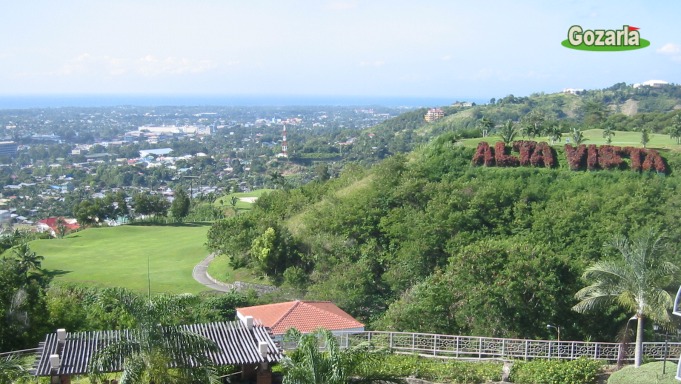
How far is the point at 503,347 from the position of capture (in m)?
15.5

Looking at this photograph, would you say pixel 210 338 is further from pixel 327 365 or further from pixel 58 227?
pixel 58 227

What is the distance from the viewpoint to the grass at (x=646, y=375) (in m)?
12.0

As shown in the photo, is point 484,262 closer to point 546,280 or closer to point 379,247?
point 546,280

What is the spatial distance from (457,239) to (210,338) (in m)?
16.8

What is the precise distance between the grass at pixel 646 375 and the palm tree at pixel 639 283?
88cm

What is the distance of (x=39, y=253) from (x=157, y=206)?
56.2 ft

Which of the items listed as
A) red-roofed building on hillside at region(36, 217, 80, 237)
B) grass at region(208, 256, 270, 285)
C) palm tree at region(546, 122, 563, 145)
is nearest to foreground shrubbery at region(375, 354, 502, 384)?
grass at region(208, 256, 270, 285)

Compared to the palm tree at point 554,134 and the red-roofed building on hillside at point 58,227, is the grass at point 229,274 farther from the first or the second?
the red-roofed building on hillside at point 58,227

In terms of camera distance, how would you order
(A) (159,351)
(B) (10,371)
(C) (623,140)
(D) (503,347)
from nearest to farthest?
(B) (10,371) → (A) (159,351) → (D) (503,347) → (C) (623,140)

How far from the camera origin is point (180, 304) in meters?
11.0

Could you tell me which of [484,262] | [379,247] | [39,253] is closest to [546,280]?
[484,262]

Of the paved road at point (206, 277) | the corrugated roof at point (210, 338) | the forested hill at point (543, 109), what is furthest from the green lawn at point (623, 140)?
the forested hill at point (543, 109)

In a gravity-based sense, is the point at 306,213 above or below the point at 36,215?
above

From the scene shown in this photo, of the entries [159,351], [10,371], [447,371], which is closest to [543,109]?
[447,371]
